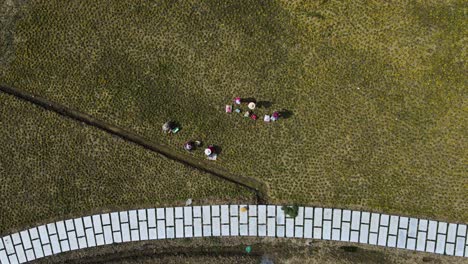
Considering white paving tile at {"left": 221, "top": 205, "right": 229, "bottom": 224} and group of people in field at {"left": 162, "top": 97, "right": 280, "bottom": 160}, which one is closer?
group of people in field at {"left": 162, "top": 97, "right": 280, "bottom": 160}

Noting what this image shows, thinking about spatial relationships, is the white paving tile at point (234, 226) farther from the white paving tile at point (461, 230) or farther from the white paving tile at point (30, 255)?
the white paving tile at point (461, 230)

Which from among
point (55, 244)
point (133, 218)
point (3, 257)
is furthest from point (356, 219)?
point (3, 257)

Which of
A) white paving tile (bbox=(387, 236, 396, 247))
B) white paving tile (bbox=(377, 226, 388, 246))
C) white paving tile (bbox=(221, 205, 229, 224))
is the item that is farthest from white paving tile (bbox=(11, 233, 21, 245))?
white paving tile (bbox=(387, 236, 396, 247))

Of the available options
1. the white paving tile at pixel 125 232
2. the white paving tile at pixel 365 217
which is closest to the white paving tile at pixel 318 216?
the white paving tile at pixel 365 217

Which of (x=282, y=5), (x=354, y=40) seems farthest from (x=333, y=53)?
(x=282, y=5)

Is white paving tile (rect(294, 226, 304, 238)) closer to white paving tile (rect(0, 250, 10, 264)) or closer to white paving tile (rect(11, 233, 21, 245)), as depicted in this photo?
white paving tile (rect(11, 233, 21, 245))

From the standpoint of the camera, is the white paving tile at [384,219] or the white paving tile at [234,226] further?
the white paving tile at [234,226]
